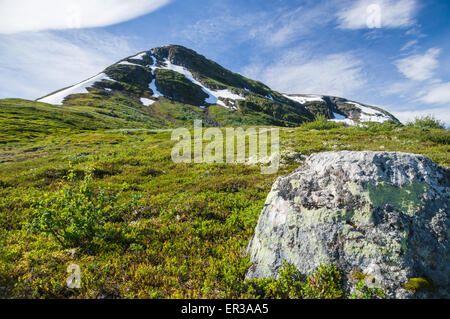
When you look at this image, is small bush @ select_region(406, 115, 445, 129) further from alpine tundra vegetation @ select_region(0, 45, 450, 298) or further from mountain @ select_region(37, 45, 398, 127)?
mountain @ select_region(37, 45, 398, 127)

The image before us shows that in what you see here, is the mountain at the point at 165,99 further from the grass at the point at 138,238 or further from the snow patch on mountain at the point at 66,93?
the grass at the point at 138,238

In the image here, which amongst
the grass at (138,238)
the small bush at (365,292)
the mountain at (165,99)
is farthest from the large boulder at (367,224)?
the mountain at (165,99)

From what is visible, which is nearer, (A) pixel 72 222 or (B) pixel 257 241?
(B) pixel 257 241

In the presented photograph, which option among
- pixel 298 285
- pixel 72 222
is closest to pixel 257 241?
pixel 298 285

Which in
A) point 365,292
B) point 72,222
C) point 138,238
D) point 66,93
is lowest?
point 365,292

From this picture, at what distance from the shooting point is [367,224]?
4648 mm

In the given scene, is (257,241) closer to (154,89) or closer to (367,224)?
(367,224)

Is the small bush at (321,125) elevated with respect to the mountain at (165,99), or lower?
lower

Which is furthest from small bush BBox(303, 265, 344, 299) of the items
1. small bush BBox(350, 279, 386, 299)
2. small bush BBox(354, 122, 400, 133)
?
small bush BBox(354, 122, 400, 133)

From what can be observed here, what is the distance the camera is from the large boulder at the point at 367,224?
4.18 metres

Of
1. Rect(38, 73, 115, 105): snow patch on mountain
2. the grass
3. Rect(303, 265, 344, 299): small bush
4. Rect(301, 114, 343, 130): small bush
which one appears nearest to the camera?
Rect(303, 265, 344, 299): small bush

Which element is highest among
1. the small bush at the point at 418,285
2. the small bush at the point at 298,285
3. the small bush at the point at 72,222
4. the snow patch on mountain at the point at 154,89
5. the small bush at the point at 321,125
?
the snow patch on mountain at the point at 154,89

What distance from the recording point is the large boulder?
4.18 metres
